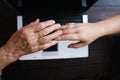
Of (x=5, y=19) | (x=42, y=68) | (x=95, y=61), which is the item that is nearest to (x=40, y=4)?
(x=5, y=19)

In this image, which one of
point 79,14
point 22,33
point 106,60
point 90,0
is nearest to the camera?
point 22,33

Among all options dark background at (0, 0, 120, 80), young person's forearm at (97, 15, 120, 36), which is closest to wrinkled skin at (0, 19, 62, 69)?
young person's forearm at (97, 15, 120, 36)

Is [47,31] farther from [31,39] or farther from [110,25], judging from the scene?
[110,25]

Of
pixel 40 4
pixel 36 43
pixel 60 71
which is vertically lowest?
pixel 60 71

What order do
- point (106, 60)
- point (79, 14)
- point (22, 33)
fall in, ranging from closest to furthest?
1. point (22, 33)
2. point (79, 14)
3. point (106, 60)

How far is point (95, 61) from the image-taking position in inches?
38.9

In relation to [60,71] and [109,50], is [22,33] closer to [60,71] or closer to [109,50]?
[60,71]

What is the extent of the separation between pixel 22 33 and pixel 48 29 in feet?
0.25

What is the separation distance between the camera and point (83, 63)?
97 cm

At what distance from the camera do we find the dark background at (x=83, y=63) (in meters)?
0.88

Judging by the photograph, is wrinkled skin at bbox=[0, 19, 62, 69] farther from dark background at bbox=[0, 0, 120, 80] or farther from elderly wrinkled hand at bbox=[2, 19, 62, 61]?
dark background at bbox=[0, 0, 120, 80]

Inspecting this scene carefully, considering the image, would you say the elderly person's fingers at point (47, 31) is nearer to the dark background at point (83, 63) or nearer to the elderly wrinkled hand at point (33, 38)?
the elderly wrinkled hand at point (33, 38)

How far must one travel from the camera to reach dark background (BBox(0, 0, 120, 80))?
88 cm

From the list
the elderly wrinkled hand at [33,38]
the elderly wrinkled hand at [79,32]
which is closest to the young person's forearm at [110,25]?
the elderly wrinkled hand at [79,32]
